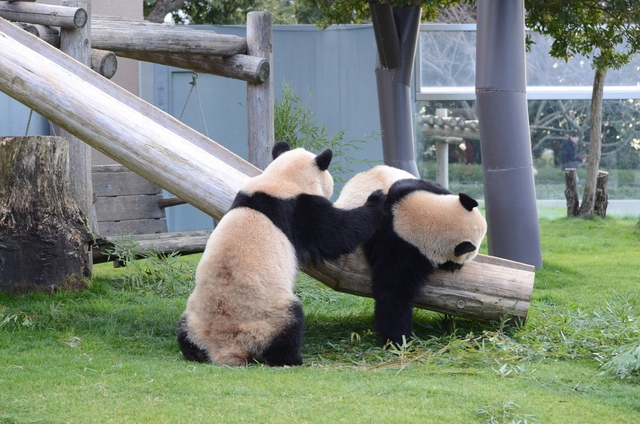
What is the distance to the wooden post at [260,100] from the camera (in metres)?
6.60

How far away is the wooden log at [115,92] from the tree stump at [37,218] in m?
0.57

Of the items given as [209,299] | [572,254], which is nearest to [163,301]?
[209,299]

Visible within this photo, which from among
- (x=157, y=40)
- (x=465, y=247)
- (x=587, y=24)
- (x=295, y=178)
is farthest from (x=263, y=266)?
(x=587, y=24)

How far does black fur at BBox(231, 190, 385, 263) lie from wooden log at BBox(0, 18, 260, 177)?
808 mm

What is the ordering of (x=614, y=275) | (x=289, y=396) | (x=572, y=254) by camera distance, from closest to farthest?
(x=289, y=396) → (x=614, y=275) → (x=572, y=254)

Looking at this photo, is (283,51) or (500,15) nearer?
(500,15)

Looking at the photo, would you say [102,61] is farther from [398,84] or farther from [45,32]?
[398,84]

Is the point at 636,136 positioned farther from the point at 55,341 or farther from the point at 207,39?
the point at 55,341

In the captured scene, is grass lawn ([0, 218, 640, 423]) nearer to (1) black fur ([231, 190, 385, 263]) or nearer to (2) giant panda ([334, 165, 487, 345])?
(2) giant panda ([334, 165, 487, 345])

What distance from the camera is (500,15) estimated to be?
6.21 metres

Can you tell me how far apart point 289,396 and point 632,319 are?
2362 mm

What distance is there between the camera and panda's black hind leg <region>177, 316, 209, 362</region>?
3621 mm

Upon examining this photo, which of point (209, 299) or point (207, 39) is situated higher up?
point (207, 39)

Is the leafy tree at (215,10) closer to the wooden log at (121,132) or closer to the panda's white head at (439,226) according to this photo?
the wooden log at (121,132)
